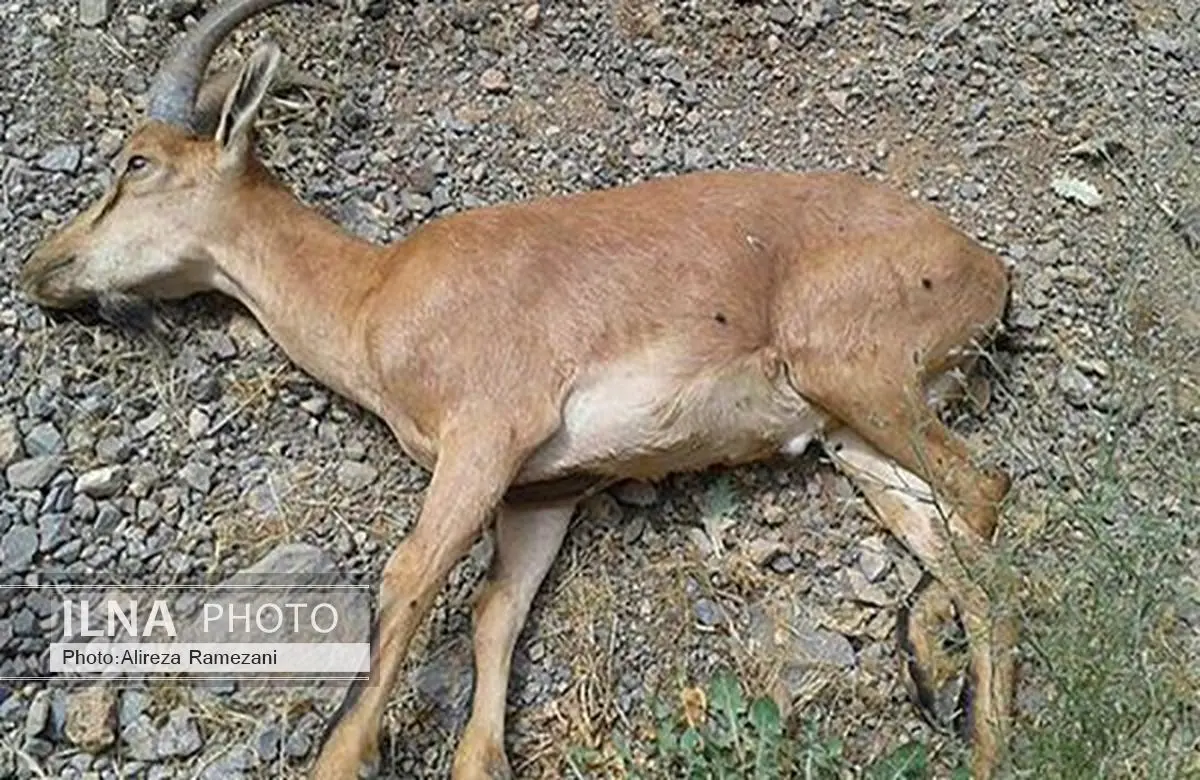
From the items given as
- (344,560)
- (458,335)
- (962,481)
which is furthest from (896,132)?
(344,560)

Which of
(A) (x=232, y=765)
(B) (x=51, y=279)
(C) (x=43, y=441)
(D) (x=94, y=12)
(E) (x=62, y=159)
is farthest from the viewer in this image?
(D) (x=94, y=12)

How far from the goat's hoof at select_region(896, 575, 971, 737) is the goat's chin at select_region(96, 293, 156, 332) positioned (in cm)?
222

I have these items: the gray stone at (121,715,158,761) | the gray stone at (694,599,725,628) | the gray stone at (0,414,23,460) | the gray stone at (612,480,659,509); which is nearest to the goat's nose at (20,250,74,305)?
the gray stone at (0,414,23,460)

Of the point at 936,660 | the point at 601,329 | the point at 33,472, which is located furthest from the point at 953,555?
the point at 33,472

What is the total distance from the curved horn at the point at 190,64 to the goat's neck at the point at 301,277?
0.32 metres

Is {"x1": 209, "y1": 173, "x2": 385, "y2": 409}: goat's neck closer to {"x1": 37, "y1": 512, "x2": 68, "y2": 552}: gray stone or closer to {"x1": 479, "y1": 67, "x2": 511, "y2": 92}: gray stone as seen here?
{"x1": 37, "y1": 512, "x2": 68, "y2": 552}: gray stone

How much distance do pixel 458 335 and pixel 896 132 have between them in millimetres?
1845

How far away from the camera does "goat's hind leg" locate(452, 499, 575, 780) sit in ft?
13.6

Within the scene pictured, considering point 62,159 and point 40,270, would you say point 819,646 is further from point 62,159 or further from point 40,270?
point 62,159

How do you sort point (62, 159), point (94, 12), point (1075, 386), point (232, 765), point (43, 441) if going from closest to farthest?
1. point (232, 765)
2. point (43, 441)
3. point (1075, 386)
4. point (62, 159)
5. point (94, 12)

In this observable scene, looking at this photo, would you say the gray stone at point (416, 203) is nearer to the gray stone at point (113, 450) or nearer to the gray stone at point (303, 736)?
the gray stone at point (113, 450)

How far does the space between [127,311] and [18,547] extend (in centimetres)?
79

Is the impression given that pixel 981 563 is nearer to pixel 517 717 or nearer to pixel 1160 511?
pixel 1160 511

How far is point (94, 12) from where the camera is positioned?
217 inches
